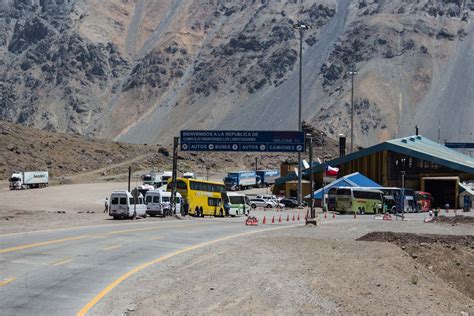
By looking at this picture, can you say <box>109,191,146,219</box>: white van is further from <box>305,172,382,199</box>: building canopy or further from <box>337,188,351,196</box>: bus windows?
<box>305,172,382,199</box>: building canopy

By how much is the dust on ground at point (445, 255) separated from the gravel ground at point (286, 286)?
4.80 ft

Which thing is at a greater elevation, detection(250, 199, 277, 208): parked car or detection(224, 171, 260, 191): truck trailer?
detection(224, 171, 260, 191): truck trailer

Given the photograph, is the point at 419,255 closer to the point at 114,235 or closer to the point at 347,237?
the point at 347,237

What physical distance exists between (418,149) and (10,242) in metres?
70.4

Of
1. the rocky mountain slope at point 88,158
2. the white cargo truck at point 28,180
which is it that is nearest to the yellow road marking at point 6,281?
the white cargo truck at point 28,180

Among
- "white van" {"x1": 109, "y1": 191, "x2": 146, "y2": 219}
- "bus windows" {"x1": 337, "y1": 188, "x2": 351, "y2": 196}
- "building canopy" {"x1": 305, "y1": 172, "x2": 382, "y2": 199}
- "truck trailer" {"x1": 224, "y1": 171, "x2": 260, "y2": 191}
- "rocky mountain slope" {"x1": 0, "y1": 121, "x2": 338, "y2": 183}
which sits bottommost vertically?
"white van" {"x1": 109, "y1": 191, "x2": 146, "y2": 219}

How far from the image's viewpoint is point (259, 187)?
118812 mm

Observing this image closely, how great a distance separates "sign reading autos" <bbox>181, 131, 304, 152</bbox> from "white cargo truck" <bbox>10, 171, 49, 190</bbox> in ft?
129

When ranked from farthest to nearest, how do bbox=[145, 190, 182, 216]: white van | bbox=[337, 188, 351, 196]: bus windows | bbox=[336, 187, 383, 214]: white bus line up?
1. bbox=[337, 188, 351, 196]: bus windows
2. bbox=[336, 187, 383, 214]: white bus
3. bbox=[145, 190, 182, 216]: white van

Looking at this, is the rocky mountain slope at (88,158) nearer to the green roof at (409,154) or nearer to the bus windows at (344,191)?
the green roof at (409,154)

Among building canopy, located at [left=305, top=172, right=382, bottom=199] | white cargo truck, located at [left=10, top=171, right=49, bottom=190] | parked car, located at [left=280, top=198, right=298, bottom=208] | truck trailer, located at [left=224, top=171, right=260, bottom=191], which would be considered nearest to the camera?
parked car, located at [left=280, top=198, right=298, bottom=208]

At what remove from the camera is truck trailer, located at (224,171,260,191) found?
10831 cm

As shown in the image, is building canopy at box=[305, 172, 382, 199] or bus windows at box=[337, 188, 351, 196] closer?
bus windows at box=[337, 188, 351, 196]

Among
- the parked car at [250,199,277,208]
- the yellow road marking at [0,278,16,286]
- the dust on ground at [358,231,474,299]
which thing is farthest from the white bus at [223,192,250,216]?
the yellow road marking at [0,278,16,286]
